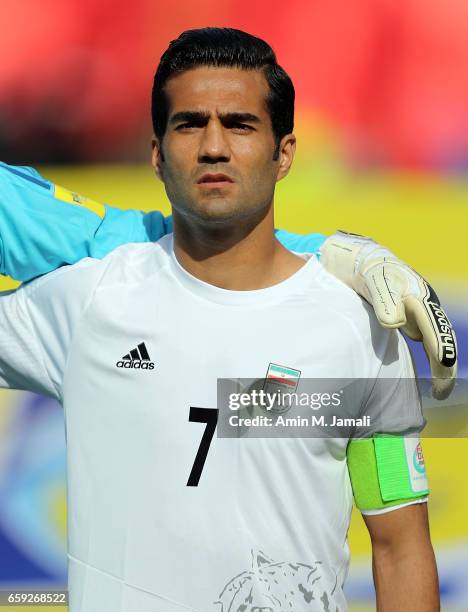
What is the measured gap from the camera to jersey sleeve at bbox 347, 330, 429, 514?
5.66ft

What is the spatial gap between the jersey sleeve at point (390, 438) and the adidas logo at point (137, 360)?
1.13 feet

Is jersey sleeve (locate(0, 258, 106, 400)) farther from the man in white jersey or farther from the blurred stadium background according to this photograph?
the blurred stadium background

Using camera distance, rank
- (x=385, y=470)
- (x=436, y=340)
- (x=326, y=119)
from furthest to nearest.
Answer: (x=326, y=119) < (x=385, y=470) < (x=436, y=340)

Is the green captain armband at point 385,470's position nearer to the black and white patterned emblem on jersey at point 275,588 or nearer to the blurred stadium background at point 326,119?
the black and white patterned emblem on jersey at point 275,588

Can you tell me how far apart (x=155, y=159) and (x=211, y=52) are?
0.63ft

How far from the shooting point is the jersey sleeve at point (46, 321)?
1792 millimetres

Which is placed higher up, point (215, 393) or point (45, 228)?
point (45, 228)

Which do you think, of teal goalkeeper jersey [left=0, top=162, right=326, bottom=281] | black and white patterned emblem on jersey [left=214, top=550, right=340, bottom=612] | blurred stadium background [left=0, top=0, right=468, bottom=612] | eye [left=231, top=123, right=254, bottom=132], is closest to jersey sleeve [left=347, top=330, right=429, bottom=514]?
black and white patterned emblem on jersey [left=214, top=550, right=340, bottom=612]

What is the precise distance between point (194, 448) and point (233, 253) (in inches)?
12.3

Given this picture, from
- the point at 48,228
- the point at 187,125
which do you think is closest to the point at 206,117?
the point at 187,125

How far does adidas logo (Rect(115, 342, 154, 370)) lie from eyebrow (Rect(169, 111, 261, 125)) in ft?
1.17

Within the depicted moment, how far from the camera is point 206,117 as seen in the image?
1.69 meters

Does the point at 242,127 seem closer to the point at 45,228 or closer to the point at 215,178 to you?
the point at 215,178

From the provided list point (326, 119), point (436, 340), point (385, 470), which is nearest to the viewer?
point (436, 340)
